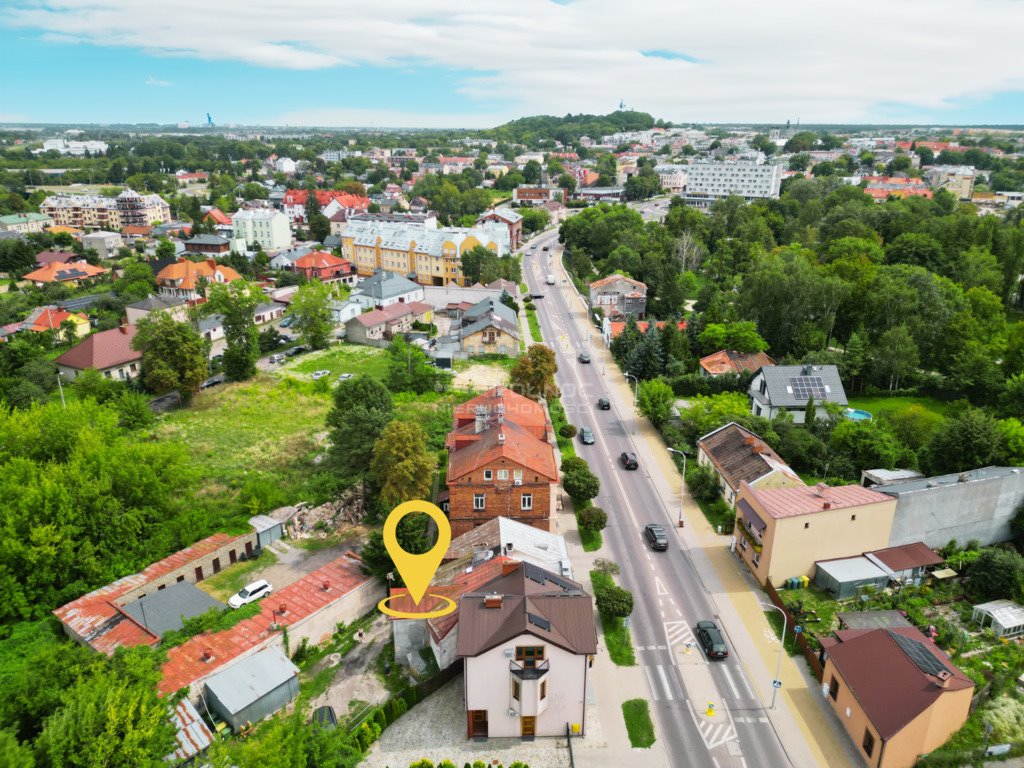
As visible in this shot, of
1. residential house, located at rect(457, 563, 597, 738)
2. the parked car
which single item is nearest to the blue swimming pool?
residential house, located at rect(457, 563, 597, 738)

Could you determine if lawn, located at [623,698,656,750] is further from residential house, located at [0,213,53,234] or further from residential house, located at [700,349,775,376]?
residential house, located at [0,213,53,234]

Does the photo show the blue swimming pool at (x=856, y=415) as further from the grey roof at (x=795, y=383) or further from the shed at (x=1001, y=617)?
the shed at (x=1001, y=617)

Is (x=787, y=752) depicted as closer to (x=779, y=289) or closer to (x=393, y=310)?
(x=779, y=289)

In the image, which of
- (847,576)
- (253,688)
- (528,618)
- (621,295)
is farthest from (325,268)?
(847,576)

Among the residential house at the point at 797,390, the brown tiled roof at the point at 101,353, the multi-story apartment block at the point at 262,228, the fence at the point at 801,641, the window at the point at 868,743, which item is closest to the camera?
the window at the point at 868,743

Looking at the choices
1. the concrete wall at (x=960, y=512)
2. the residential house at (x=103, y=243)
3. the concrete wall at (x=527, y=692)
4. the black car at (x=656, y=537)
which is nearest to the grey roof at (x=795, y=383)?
the concrete wall at (x=960, y=512)
